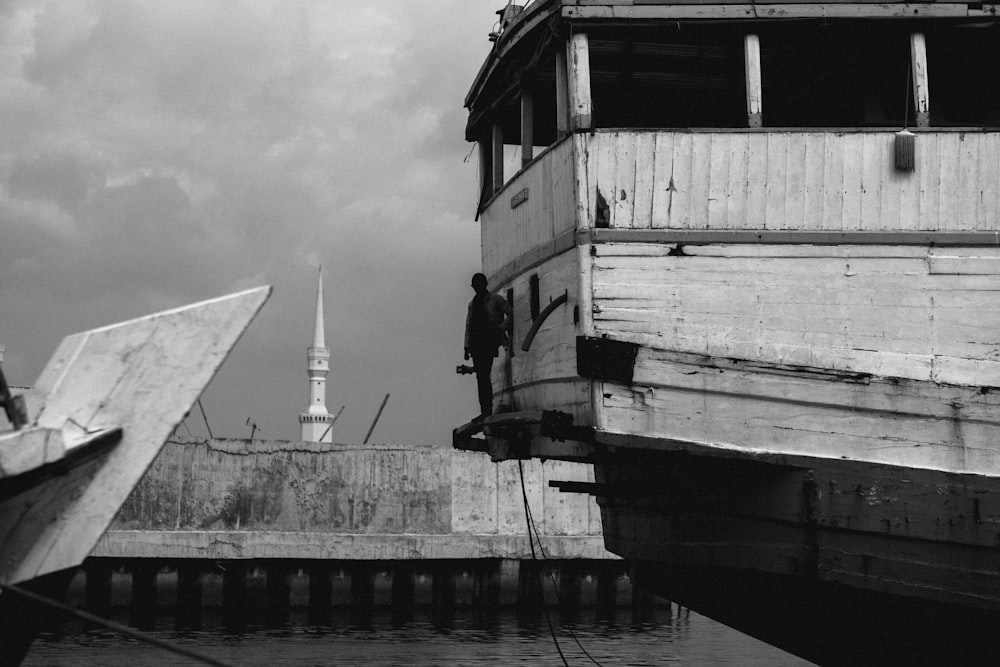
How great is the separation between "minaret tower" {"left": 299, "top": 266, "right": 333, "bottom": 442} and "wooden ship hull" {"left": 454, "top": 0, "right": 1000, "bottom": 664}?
189ft

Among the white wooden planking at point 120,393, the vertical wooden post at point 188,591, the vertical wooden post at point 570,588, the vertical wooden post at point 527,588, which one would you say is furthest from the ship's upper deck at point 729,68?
the vertical wooden post at point 570,588

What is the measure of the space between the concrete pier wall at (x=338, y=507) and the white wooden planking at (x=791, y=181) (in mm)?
13243

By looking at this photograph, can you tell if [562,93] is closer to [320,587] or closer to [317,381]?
[320,587]

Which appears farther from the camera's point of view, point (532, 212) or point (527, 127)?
point (527, 127)

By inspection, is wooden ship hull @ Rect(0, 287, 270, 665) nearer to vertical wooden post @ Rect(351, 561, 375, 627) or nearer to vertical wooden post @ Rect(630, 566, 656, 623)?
vertical wooden post @ Rect(351, 561, 375, 627)

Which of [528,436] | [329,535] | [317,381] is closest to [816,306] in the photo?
[528,436]

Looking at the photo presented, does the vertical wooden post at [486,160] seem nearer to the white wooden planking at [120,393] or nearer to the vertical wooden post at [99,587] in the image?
the white wooden planking at [120,393]

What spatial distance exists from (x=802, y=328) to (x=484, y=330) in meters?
3.47

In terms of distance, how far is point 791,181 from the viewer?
34.3ft

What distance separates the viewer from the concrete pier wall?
71.3ft

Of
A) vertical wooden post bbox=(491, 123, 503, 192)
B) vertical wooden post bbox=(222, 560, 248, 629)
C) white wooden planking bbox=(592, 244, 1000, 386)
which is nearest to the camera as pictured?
white wooden planking bbox=(592, 244, 1000, 386)

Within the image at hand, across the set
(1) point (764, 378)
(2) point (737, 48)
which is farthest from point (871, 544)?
(2) point (737, 48)

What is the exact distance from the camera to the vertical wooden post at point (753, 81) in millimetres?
10508

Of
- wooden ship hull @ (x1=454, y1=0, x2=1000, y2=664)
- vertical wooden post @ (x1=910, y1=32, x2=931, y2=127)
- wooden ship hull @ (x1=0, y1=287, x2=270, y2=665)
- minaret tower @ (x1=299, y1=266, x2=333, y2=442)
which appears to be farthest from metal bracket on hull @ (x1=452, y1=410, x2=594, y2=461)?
minaret tower @ (x1=299, y1=266, x2=333, y2=442)
